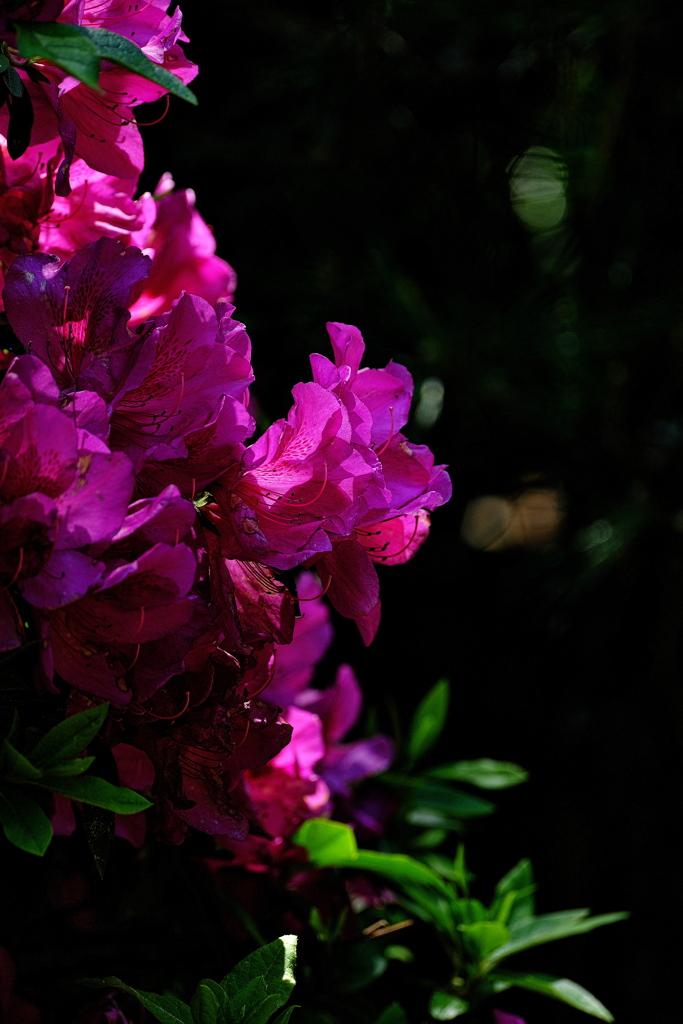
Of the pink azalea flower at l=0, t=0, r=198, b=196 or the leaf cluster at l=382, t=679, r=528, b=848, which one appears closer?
the pink azalea flower at l=0, t=0, r=198, b=196

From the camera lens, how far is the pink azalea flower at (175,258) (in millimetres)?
587

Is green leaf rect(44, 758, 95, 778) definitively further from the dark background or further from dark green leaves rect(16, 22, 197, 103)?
the dark background

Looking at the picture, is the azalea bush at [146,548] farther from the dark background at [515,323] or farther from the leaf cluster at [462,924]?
the dark background at [515,323]

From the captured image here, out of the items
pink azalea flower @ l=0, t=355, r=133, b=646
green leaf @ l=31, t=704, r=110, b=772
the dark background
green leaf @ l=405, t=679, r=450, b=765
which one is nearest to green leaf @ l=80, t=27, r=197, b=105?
pink azalea flower @ l=0, t=355, r=133, b=646

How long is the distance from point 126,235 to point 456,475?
2.89 ft

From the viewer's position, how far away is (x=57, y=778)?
0.43 metres

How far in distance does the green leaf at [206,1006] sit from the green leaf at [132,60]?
15.5 inches

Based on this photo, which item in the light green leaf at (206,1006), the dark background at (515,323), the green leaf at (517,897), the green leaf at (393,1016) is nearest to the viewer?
the light green leaf at (206,1006)

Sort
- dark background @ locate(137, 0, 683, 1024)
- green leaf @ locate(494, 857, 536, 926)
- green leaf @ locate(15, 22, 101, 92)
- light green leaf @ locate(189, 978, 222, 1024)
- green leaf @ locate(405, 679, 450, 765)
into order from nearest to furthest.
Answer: green leaf @ locate(15, 22, 101, 92) → light green leaf @ locate(189, 978, 222, 1024) → green leaf @ locate(494, 857, 536, 926) → green leaf @ locate(405, 679, 450, 765) → dark background @ locate(137, 0, 683, 1024)

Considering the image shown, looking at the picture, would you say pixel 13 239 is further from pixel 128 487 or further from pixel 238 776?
pixel 238 776

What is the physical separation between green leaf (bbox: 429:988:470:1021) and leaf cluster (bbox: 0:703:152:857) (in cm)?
32

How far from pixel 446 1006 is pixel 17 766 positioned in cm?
37

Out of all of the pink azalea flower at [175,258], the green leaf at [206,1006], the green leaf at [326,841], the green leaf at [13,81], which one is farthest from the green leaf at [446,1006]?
the green leaf at [13,81]

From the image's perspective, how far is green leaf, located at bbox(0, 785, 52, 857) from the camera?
1.32 feet
